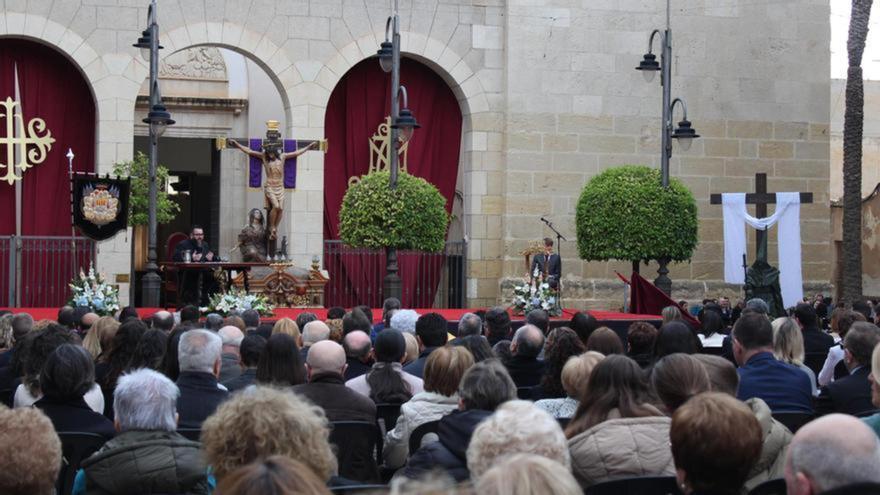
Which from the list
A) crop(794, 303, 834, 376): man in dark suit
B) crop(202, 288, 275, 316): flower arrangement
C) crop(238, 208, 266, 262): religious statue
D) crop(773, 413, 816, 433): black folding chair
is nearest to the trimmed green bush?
crop(238, 208, 266, 262): religious statue

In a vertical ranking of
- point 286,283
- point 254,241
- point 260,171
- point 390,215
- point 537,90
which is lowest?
point 286,283

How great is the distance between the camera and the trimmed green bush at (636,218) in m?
18.4

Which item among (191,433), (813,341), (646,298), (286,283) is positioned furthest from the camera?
(286,283)

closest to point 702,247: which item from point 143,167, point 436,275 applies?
point 436,275

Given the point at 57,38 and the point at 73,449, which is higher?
the point at 57,38

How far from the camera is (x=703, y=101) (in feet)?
69.6

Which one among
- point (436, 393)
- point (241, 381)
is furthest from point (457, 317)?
point (436, 393)

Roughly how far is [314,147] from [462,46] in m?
3.53

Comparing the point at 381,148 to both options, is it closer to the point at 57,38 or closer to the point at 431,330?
the point at 57,38

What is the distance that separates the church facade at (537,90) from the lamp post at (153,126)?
2105 millimetres

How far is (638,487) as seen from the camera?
15.1 ft

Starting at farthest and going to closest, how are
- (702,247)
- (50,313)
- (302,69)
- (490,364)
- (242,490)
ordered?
1. (702,247)
2. (302,69)
3. (50,313)
4. (490,364)
5. (242,490)

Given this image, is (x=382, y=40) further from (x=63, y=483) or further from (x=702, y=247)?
(x=63, y=483)

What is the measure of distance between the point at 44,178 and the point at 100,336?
38.8 feet
